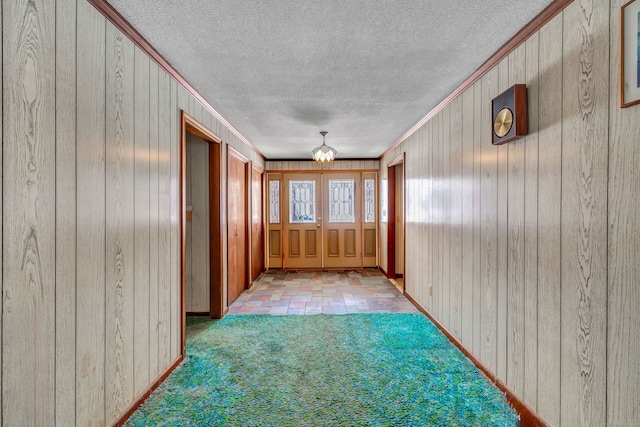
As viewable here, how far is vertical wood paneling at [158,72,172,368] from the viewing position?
2.38m

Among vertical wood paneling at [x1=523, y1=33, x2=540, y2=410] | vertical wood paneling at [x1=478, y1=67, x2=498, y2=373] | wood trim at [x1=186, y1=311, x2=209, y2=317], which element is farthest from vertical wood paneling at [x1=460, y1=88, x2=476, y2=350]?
wood trim at [x1=186, y1=311, x2=209, y2=317]

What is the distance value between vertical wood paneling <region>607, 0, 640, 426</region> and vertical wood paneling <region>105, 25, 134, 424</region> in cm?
245

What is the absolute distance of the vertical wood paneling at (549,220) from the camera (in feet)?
5.51

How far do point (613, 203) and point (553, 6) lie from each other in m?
1.09

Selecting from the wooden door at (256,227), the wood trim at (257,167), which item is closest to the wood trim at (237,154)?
the wood trim at (257,167)

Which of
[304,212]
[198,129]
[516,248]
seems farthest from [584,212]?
[304,212]

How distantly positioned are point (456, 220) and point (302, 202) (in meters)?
4.09

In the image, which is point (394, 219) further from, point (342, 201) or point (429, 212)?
point (429, 212)

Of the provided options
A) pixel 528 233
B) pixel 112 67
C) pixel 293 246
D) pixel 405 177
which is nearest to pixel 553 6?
pixel 528 233

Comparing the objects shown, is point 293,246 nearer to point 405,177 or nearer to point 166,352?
point 405,177

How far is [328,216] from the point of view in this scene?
6.72 metres

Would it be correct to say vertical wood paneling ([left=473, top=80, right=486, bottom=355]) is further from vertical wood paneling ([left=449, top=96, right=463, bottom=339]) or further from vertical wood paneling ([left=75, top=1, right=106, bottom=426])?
vertical wood paneling ([left=75, top=1, right=106, bottom=426])

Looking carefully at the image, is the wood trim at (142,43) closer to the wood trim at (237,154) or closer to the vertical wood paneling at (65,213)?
the vertical wood paneling at (65,213)

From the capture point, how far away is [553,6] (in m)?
1.68
